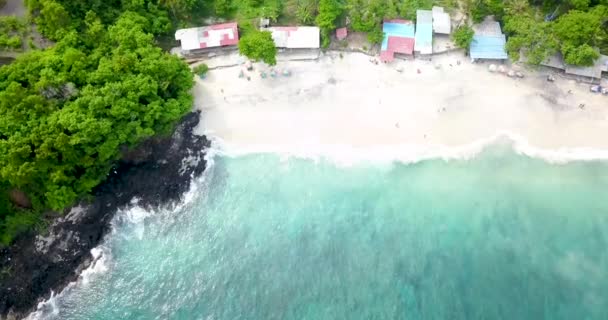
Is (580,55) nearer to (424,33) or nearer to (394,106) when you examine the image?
(424,33)

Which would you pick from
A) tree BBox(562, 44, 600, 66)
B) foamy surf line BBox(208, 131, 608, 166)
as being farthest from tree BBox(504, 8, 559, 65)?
foamy surf line BBox(208, 131, 608, 166)

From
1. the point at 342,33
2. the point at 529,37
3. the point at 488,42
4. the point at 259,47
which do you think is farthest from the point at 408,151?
the point at 259,47

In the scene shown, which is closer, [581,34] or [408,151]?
[408,151]

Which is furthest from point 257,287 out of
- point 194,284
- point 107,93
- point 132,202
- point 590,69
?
point 590,69

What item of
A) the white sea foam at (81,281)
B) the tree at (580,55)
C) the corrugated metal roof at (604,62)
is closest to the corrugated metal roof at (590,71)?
the corrugated metal roof at (604,62)

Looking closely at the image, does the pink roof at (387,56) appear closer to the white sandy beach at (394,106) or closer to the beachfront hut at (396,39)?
the beachfront hut at (396,39)

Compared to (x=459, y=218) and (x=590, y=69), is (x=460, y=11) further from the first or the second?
(x=459, y=218)
